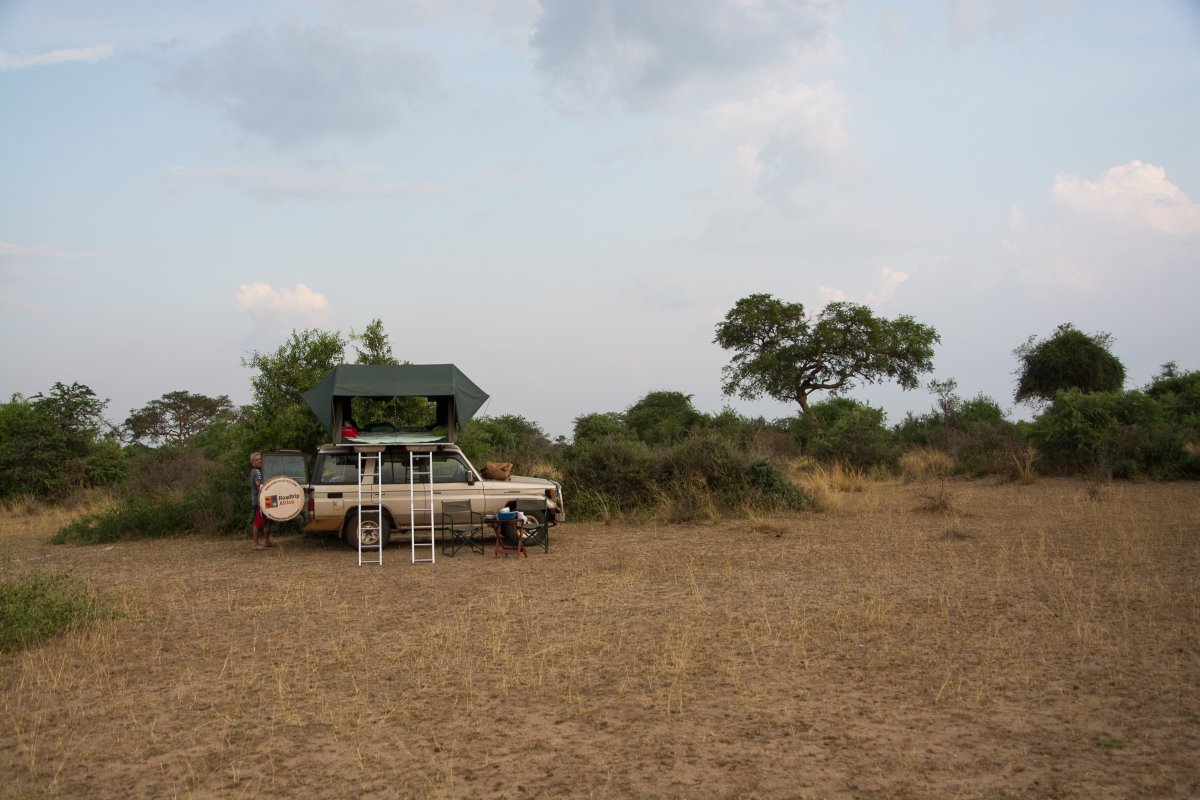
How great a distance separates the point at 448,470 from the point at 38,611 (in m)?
6.68

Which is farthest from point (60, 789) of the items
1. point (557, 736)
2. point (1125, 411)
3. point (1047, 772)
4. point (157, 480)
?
point (1125, 411)

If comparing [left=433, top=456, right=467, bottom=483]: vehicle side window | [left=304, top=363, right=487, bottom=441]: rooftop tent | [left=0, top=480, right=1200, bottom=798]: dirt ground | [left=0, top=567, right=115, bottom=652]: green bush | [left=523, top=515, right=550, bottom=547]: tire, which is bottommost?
[left=0, top=480, right=1200, bottom=798]: dirt ground

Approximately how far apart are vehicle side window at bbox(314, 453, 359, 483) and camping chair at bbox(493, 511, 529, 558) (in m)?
2.30

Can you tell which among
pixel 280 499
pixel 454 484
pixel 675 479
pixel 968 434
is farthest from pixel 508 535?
pixel 968 434

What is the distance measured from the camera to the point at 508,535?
14414mm

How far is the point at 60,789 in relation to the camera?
4.86 m

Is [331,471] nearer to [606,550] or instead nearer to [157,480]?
[606,550]

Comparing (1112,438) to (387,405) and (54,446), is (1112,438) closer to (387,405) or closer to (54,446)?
(387,405)

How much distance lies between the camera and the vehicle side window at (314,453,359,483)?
14.2 m

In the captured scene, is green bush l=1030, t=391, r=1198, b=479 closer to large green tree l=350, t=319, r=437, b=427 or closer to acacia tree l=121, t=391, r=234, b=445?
large green tree l=350, t=319, r=437, b=427

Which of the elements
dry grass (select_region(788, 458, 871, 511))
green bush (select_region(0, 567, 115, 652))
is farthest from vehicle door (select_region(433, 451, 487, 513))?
dry grass (select_region(788, 458, 871, 511))

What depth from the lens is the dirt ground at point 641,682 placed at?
4.89 m

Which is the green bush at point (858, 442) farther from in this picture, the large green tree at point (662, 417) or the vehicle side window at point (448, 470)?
the vehicle side window at point (448, 470)

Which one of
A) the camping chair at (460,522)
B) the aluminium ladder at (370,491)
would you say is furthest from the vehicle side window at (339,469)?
the camping chair at (460,522)
